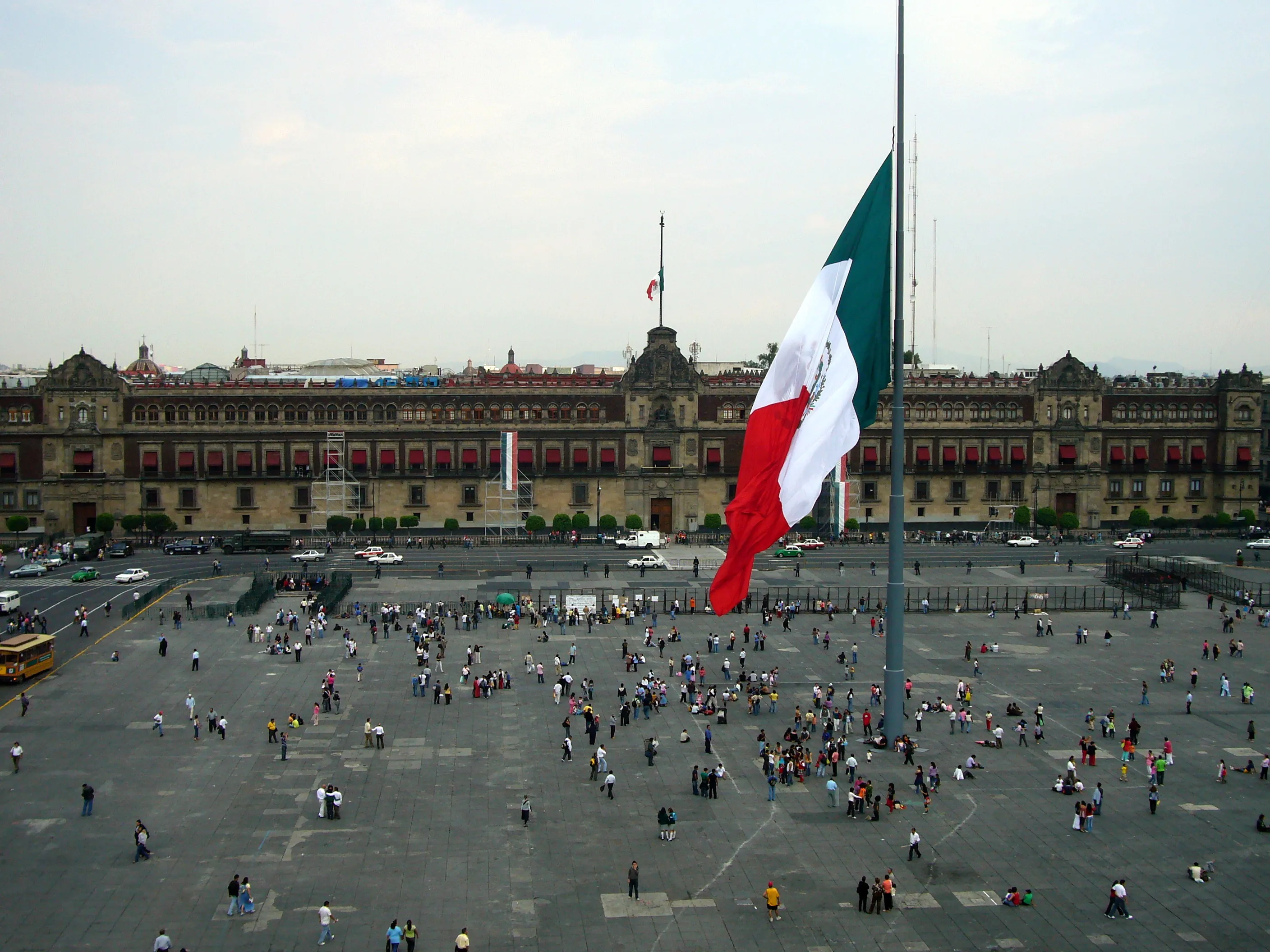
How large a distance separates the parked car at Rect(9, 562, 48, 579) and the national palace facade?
59.6 ft

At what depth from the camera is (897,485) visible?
40.6 m

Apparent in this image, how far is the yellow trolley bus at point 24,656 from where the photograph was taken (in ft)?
167

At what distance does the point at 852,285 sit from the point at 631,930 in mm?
19048

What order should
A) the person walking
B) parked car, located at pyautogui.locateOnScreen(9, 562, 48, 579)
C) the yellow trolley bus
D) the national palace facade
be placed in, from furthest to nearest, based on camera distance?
the national palace facade < parked car, located at pyautogui.locateOnScreen(9, 562, 48, 579) < the yellow trolley bus < the person walking

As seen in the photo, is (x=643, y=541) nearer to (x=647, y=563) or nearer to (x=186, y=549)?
(x=647, y=563)

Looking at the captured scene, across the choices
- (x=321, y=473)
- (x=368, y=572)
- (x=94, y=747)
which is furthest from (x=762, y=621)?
(x=321, y=473)

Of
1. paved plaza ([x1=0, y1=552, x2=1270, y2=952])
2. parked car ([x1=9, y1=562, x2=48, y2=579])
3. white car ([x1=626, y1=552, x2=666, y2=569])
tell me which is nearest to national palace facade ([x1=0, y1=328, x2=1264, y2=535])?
white car ([x1=626, y1=552, x2=666, y2=569])

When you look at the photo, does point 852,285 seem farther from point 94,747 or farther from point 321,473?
point 321,473

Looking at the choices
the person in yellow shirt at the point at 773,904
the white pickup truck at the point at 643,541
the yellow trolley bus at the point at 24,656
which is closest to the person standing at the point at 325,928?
the person in yellow shirt at the point at 773,904

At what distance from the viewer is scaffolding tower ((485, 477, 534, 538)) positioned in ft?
331

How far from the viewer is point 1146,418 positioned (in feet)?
358

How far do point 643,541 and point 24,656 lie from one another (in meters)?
49.8

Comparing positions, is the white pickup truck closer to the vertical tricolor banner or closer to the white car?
the white car

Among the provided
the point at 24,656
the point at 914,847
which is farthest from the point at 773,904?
the point at 24,656
